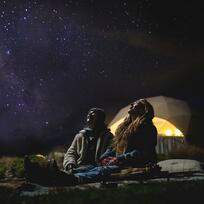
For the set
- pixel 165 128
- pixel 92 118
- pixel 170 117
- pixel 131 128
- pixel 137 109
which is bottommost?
pixel 165 128

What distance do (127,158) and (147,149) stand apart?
1.64ft

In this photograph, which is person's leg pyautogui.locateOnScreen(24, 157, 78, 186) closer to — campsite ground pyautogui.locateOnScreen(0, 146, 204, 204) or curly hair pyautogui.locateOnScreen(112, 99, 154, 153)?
campsite ground pyautogui.locateOnScreen(0, 146, 204, 204)

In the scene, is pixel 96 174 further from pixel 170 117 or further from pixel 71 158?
pixel 170 117

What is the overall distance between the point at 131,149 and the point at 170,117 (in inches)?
687

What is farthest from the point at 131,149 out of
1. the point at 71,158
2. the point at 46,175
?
the point at 46,175

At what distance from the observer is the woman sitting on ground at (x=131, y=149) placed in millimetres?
8383

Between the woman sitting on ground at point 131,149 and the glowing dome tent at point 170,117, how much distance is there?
16736 mm

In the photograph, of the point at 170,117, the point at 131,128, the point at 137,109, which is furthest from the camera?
the point at 170,117

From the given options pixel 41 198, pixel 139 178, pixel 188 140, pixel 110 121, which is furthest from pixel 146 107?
pixel 110 121

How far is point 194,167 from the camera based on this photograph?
1053 cm

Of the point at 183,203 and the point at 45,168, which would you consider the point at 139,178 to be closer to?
the point at 45,168

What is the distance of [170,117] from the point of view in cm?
2584

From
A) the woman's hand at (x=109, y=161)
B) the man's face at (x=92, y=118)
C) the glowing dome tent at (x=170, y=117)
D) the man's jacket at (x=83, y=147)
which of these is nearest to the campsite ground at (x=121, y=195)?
the woman's hand at (x=109, y=161)

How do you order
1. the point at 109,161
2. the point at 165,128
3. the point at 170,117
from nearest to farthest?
1. the point at 109,161
2. the point at 170,117
3. the point at 165,128
